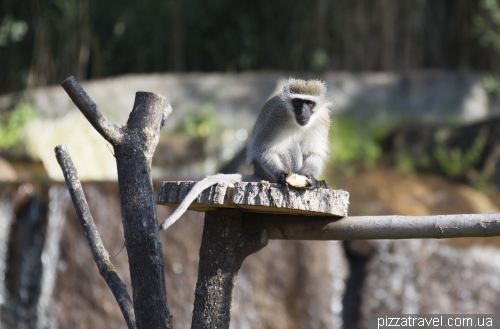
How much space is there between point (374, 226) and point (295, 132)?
146cm

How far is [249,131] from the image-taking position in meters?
10.8

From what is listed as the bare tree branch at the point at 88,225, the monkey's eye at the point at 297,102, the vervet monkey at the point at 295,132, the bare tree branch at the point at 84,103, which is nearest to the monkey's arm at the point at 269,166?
the vervet monkey at the point at 295,132

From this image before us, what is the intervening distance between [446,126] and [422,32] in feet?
9.28

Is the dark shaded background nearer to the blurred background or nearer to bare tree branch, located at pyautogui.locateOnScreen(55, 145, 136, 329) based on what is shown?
the blurred background

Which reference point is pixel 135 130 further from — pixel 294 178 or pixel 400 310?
pixel 400 310

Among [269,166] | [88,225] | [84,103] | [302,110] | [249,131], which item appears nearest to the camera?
[84,103]

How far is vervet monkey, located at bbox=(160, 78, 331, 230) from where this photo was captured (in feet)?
14.6

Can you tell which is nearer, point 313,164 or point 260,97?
point 313,164

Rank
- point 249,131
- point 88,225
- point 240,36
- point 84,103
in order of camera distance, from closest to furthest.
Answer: point 84,103 < point 88,225 < point 249,131 < point 240,36

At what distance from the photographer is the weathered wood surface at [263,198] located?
3.07m

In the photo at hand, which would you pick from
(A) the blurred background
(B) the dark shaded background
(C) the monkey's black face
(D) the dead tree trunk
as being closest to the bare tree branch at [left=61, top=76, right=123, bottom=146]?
(D) the dead tree trunk

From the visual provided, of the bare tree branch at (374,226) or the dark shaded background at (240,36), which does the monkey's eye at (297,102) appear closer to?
the bare tree branch at (374,226)

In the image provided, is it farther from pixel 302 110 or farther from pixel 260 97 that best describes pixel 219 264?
pixel 260 97

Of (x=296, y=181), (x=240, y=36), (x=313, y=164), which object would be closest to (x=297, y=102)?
(x=313, y=164)
